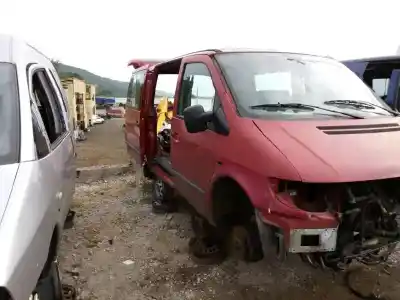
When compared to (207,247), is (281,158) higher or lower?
higher

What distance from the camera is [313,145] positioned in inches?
111

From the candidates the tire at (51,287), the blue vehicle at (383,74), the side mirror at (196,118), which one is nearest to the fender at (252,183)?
the side mirror at (196,118)

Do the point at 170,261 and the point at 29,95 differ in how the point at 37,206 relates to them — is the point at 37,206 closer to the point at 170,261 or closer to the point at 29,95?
the point at 29,95

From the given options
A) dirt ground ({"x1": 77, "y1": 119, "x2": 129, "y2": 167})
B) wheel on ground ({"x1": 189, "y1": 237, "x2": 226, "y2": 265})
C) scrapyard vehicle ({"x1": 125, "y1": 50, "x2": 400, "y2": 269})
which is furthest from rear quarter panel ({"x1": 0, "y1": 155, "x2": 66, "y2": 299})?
dirt ground ({"x1": 77, "y1": 119, "x2": 129, "y2": 167})

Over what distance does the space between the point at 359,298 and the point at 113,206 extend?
3691 millimetres

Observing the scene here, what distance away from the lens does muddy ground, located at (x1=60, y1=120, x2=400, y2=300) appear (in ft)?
11.3

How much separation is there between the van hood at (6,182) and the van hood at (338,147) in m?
1.64

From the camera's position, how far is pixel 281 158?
2725 millimetres

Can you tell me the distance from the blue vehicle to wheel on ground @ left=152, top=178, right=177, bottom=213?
11.5ft

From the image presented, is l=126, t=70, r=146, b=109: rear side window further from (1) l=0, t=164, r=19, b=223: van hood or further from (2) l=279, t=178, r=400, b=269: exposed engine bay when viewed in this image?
(1) l=0, t=164, r=19, b=223: van hood

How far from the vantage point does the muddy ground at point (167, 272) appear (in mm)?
3443

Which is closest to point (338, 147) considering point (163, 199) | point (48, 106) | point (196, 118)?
point (196, 118)

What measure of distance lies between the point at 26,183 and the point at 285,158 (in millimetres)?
1559

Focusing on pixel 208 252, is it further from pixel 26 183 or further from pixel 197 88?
pixel 26 183
